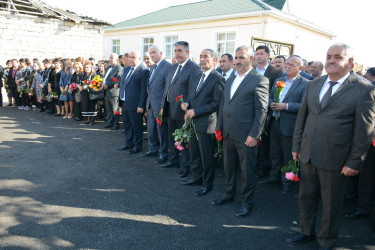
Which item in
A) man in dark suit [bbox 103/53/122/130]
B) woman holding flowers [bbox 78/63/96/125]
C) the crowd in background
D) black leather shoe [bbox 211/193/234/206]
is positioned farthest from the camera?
woman holding flowers [bbox 78/63/96/125]

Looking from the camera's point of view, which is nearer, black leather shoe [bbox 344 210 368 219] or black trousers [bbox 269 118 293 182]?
black leather shoe [bbox 344 210 368 219]

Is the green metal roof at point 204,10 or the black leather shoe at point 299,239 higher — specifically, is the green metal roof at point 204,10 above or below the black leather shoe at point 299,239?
above

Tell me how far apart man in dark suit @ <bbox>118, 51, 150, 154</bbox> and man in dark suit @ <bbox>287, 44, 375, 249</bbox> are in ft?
13.6

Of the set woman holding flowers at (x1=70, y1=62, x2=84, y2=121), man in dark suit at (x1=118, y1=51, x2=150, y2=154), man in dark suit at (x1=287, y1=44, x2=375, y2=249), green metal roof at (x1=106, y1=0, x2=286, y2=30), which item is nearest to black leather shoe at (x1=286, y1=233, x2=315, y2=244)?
man in dark suit at (x1=287, y1=44, x2=375, y2=249)

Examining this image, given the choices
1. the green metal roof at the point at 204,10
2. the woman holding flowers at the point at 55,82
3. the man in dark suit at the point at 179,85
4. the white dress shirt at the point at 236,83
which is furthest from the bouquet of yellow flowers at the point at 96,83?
the green metal roof at the point at 204,10

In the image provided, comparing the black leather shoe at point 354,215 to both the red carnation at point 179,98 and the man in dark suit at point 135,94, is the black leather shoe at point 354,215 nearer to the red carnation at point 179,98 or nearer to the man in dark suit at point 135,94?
the red carnation at point 179,98

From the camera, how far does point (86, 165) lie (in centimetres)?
580

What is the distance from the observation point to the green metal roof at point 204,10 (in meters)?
17.3

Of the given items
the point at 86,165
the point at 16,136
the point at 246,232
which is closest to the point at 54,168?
the point at 86,165

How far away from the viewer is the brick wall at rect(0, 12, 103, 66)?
14.9 meters

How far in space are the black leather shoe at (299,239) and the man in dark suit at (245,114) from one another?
72 cm

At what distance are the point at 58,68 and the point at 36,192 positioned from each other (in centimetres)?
764

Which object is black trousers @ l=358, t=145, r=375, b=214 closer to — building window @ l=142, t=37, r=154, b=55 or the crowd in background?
the crowd in background

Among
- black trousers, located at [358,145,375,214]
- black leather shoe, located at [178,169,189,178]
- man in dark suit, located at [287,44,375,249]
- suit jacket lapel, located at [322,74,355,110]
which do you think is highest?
suit jacket lapel, located at [322,74,355,110]
